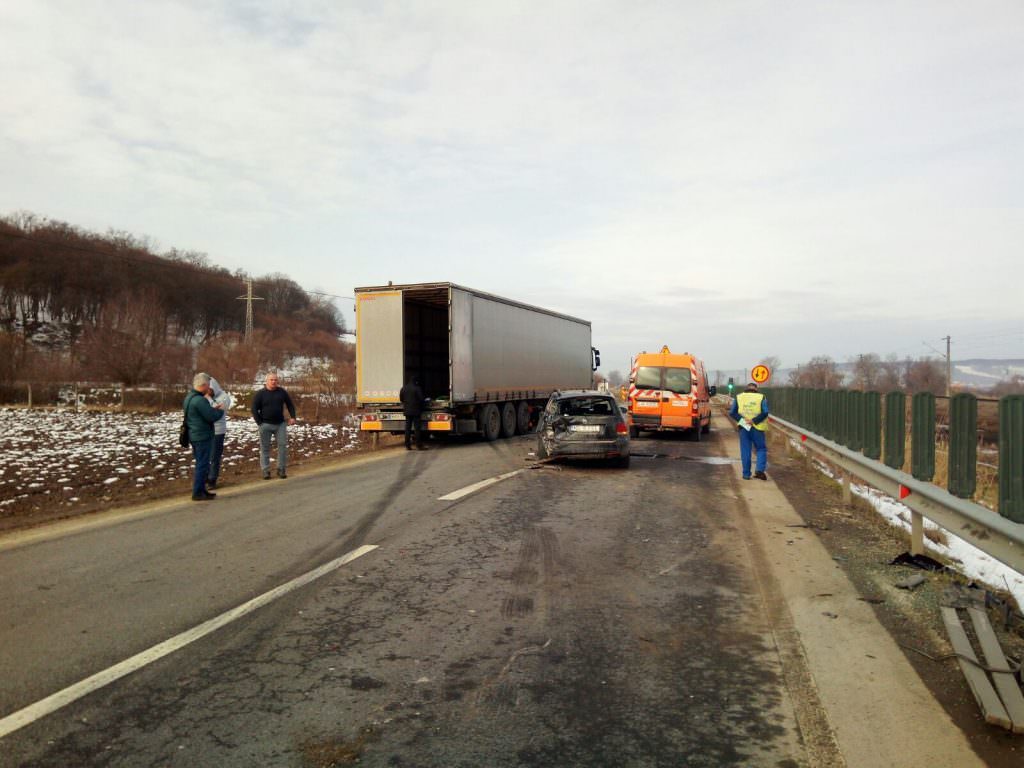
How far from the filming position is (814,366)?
80.9 meters

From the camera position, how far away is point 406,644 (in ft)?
14.2

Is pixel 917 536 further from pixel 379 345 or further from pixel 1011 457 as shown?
pixel 379 345

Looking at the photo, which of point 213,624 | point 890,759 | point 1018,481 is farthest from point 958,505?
point 213,624

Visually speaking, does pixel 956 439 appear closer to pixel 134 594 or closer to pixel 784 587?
pixel 784 587

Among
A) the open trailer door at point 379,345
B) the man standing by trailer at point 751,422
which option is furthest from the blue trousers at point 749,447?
the open trailer door at point 379,345

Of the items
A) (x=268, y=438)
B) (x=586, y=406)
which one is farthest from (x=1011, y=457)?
(x=268, y=438)

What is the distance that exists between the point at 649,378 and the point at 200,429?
13.0 metres

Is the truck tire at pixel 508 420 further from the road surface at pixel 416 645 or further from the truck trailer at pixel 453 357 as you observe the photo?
the road surface at pixel 416 645

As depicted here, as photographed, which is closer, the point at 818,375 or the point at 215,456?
the point at 215,456

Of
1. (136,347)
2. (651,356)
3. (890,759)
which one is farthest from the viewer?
(136,347)

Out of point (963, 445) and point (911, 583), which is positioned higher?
point (963, 445)

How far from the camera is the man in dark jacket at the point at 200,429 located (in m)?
9.62

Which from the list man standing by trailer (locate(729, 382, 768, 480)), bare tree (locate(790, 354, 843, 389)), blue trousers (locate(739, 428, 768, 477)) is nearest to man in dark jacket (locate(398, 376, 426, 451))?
man standing by trailer (locate(729, 382, 768, 480))

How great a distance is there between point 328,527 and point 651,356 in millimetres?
14122
